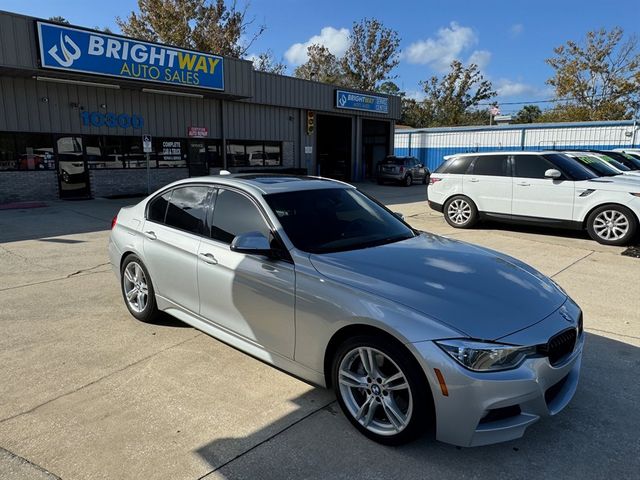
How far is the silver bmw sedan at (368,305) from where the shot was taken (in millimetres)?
2479

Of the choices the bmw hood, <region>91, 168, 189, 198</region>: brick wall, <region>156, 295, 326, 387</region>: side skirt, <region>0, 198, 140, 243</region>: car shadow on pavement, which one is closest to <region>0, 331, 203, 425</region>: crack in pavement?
<region>156, 295, 326, 387</region>: side skirt

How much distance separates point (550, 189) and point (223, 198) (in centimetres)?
772

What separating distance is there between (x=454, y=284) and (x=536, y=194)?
764 centimetres

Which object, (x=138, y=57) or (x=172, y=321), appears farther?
(x=138, y=57)

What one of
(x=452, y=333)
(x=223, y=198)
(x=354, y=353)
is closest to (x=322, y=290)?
(x=354, y=353)

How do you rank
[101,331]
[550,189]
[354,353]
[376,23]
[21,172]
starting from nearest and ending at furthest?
[354,353] < [101,331] < [550,189] < [21,172] < [376,23]

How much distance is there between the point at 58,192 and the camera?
15.5 m

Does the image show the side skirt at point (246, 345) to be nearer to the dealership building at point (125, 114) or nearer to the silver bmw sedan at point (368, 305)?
the silver bmw sedan at point (368, 305)

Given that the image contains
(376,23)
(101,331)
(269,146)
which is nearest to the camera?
(101,331)

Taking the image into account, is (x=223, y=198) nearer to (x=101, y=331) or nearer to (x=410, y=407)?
(x=101, y=331)

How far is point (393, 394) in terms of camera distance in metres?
2.75

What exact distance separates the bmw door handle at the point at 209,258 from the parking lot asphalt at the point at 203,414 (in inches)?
34.1

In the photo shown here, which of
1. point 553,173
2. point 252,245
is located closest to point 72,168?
point 553,173

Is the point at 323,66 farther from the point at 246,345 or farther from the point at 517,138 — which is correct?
the point at 246,345
